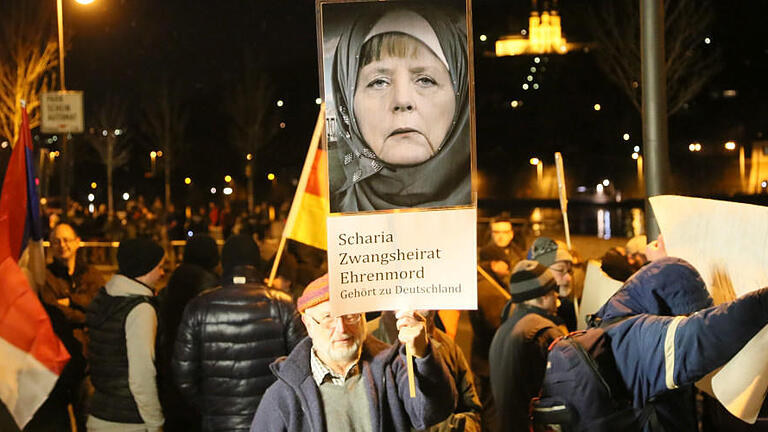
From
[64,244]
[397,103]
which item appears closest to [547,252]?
[397,103]

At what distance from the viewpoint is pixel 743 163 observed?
49844 millimetres

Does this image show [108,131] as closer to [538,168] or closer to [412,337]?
[538,168]

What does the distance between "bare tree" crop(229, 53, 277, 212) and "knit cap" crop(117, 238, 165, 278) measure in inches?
2047

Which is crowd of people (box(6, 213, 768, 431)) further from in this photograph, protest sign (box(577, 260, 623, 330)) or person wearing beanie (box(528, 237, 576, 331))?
protest sign (box(577, 260, 623, 330))

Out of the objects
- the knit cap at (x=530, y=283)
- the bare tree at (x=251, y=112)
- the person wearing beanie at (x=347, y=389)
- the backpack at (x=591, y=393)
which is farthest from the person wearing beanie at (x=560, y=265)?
the bare tree at (x=251, y=112)

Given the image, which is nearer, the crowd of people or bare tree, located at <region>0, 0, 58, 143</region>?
the crowd of people

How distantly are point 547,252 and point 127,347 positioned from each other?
10.3 feet

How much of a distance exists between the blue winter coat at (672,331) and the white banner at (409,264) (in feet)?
2.62

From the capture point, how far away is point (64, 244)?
10008mm

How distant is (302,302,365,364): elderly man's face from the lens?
4.20 metres

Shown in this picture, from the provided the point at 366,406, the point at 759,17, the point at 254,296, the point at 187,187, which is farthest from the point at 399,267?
the point at 187,187

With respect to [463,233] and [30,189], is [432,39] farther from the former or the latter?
[30,189]

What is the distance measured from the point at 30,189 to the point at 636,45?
21.0m

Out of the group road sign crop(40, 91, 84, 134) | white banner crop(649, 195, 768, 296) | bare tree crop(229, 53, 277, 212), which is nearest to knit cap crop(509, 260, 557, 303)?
white banner crop(649, 195, 768, 296)
